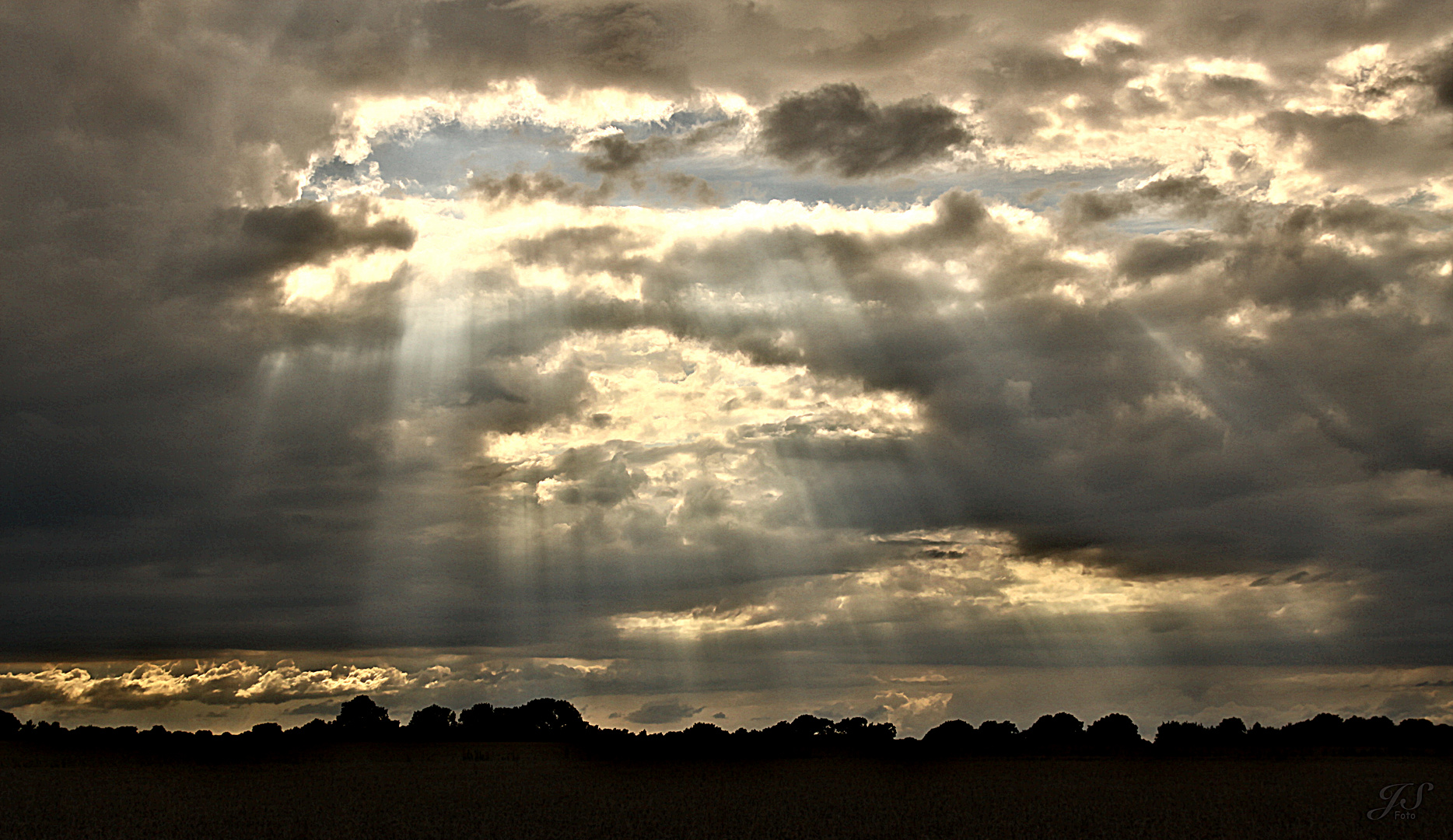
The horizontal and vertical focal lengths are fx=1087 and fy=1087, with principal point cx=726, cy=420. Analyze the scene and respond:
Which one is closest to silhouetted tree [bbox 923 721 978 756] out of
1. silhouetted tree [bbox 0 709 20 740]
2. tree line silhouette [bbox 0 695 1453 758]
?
tree line silhouette [bbox 0 695 1453 758]

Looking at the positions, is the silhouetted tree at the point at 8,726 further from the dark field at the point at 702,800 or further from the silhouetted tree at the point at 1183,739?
the silhouetted tree at the point at 1183,739

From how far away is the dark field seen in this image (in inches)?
1800

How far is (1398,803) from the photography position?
2167 inches

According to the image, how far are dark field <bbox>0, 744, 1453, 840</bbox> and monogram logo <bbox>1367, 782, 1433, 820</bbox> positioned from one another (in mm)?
383

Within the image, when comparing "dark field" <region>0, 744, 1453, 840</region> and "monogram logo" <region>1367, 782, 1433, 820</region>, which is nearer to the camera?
"dark field" <region>0, 744, 1453, 840</region>

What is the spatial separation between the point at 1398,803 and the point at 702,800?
35.2 metres

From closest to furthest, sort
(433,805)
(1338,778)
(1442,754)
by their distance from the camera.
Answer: (433,805) → (1338,778) → (1442,754)

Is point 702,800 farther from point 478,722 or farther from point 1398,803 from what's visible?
point 478,722

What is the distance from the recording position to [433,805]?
53.8 metres

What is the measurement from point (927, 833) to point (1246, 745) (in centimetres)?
8406

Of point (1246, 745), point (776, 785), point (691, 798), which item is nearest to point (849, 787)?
point (776, 785)

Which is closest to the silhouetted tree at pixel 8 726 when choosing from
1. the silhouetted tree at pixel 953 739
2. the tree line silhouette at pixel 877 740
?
the tree line silhouette at pixel 877 740

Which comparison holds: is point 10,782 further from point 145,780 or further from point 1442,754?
point 1442,754

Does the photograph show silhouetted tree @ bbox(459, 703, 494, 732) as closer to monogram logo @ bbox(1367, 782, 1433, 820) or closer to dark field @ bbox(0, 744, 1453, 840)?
dark field @ bbox(0, 744, 1453, 840)
